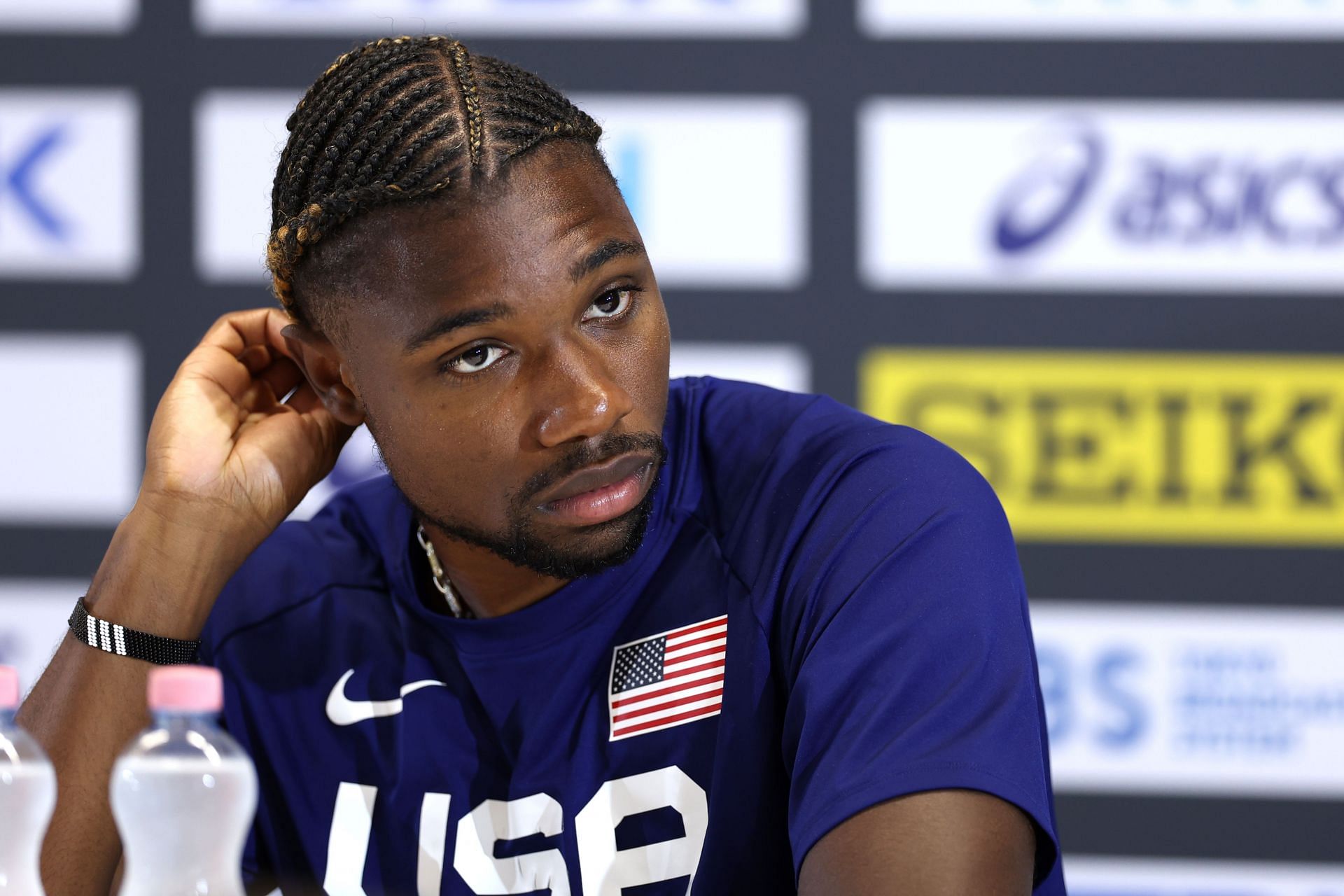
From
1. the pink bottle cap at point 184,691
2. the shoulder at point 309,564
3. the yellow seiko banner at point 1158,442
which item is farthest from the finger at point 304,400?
the yellow seiko banner at point 1158,442

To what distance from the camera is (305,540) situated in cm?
126

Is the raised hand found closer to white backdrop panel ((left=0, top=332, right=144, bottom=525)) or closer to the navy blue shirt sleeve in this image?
the navy blue shirt sleeve

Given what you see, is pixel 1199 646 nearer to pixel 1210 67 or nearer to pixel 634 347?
pixel 1210 67

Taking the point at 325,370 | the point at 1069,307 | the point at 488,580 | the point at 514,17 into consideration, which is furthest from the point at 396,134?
the point at 1069,307

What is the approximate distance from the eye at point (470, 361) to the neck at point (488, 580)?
17 centimetres

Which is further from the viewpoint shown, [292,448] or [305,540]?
[305,540]

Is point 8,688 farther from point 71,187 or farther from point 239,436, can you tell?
point 71,187

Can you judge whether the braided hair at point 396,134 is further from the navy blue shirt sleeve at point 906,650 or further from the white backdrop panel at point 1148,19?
the white backdrop panel at point 1148,19

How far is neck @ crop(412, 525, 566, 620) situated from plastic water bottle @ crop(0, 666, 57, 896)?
413 mm

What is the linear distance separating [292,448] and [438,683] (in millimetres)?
252

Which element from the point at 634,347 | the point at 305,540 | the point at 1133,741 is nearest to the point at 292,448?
the point at 305,540

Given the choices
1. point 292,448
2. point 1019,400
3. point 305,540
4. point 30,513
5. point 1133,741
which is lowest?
point 1133,741

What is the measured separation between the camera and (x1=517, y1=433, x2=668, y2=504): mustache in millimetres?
942

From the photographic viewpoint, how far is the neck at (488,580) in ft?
3.62
